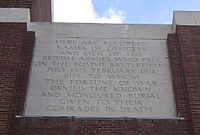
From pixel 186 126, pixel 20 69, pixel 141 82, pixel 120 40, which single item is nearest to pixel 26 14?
pixel 20 69

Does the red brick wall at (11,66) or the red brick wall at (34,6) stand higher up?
the red brick wall at (34,6)

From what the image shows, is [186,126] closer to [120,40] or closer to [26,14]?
[120,40]

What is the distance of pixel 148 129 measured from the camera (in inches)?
400

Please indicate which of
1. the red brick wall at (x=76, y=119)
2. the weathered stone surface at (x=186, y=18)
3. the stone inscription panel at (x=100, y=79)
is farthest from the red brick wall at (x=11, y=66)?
the weathered stone surface at (x=186, y=18)

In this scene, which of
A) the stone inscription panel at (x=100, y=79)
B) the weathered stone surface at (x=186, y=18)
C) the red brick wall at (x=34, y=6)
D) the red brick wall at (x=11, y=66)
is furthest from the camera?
the red brick wall at (x=34, y=6)

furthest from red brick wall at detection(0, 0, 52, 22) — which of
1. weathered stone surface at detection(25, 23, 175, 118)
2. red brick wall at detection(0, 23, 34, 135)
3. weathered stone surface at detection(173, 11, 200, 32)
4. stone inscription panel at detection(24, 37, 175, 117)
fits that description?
weathered stone surface at detection(173, 11, 200, 32)

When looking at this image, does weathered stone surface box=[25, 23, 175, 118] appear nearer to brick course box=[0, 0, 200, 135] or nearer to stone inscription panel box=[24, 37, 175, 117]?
stone inscription panel box=[24, 37, 175, 117]

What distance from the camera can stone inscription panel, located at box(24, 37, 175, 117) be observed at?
10.7 metres

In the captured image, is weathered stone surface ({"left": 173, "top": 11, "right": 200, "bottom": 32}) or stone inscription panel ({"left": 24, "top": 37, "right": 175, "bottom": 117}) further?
weathered stone surface ({"left": 173, "top": 11, "right": 200, "bottom": 32})

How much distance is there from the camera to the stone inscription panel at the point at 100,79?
10703 millimetres

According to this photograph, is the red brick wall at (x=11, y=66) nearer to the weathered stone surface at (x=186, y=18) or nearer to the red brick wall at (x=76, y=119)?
the red brick wall at (x=76, y=119)

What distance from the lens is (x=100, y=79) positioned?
11.4 m

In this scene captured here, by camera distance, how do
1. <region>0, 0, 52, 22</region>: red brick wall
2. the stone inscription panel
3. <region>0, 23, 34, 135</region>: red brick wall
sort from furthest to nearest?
<region>0, 0, 52, 22</region>: red brick wall, the stone inscription panel, <region>0, 23, 34, 135</region>: red brick wall

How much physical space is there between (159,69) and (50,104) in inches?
120
